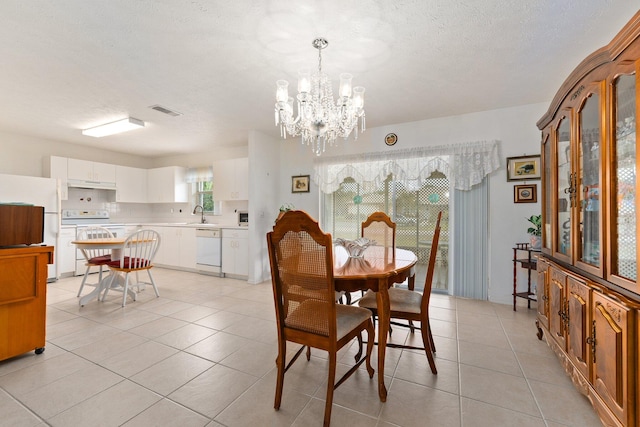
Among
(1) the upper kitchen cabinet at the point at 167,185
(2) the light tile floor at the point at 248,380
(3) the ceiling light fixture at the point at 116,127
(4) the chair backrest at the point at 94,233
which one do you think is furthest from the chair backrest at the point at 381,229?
(1) the upper kitchen cabinet at the point at 167,185

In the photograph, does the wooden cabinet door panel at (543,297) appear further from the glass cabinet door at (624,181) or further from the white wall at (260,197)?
the white wall at (260,197)

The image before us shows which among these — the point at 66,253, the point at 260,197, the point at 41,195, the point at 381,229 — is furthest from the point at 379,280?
the point at 66,253

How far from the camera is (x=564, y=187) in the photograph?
6.91ft

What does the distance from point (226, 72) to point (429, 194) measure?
302 centimetres

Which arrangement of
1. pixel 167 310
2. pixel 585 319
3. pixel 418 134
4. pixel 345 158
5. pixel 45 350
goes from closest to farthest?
pixel 585 319
pixel 45 350
pixel 167 310
pixel 418 134
pixel 345 158

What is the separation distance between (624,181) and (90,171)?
6.93 meters

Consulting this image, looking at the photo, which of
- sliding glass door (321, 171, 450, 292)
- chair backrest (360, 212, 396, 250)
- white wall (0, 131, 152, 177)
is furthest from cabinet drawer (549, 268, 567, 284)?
white wall (0, 131, 152, 177)

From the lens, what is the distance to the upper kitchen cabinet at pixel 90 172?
4.97 metres

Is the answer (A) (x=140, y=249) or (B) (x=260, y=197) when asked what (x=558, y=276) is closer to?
(B) (x=260, y=197)

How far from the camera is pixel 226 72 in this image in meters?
2.63

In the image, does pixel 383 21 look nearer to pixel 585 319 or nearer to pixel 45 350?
pixel 585 319

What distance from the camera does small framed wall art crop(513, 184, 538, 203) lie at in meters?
3.41

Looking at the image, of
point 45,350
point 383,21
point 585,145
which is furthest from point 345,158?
point 45,350

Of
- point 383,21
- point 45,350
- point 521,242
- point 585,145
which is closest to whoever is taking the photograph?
point 585,145
